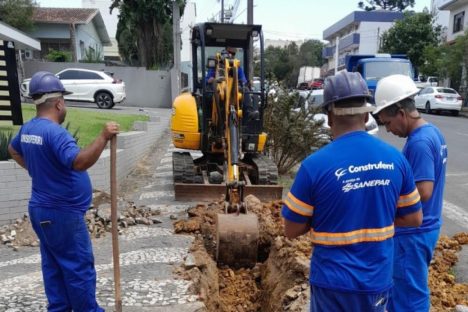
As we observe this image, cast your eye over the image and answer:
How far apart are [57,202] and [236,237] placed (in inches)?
89.2

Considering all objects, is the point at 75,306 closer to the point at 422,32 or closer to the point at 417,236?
the point at 417,236

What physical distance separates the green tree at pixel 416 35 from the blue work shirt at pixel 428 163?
3829cm

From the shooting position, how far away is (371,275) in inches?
92.4

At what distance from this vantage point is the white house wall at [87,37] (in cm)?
3431

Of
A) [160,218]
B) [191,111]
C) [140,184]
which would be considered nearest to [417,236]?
[160,218]

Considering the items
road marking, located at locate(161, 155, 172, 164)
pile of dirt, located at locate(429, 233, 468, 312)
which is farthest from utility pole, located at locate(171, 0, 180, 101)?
pile of dirt, located at locate(429, 233, 468, 312)

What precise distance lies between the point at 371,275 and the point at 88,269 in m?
2.09

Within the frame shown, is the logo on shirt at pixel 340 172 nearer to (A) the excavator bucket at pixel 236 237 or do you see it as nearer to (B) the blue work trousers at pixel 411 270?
(B) the blue work trousers at pixel 411 270

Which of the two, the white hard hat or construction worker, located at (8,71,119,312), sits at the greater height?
the white hard hat

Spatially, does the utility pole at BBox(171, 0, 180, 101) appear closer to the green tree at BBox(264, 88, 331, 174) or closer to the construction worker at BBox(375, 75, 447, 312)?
the green tree at BBox(264, 88, 331, 174)

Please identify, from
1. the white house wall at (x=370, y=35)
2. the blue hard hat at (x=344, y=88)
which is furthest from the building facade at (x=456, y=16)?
the blue hard hat at (x=344, y=88)

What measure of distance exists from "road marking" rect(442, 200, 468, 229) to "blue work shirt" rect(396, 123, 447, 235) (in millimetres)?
4223

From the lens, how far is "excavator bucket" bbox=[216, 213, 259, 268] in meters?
5.16

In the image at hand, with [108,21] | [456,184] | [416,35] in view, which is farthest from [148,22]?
[108,21]
